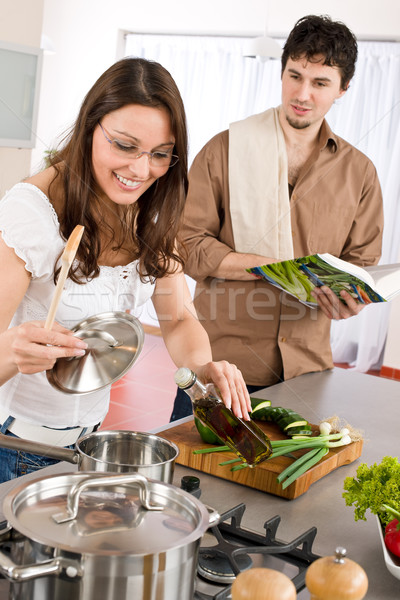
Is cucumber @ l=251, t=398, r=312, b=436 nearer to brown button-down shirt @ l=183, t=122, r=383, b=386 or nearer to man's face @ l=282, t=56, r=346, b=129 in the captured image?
brown button-down shirt @ l=183, t=122, r=383, b=386

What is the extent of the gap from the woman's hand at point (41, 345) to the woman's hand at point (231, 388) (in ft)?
1.06

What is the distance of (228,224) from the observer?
7.27 ft

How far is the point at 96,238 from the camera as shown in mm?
1432

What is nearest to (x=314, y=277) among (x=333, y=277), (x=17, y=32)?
(x=333, y=277)

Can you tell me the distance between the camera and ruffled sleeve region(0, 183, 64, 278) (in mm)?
1277

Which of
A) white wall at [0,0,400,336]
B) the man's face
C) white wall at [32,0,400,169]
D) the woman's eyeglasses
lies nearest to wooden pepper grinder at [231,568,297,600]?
the woman's eyeglasses

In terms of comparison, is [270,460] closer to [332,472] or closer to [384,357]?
[332,472]

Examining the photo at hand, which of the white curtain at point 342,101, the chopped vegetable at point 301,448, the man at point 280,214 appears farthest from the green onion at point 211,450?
the white curtain at point 342,101

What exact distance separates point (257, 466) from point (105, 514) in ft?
1.94

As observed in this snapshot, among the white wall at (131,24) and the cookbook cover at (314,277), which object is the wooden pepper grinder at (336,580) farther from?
the white wall at (131,24)

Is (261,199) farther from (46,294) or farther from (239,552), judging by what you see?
(239,552)

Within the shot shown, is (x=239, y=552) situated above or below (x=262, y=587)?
below

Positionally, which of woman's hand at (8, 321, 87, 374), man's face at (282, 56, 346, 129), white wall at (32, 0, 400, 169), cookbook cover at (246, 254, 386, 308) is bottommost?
woman's hand at (8, 321, 87, 374)

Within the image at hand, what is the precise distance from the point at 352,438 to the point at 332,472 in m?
0.10
